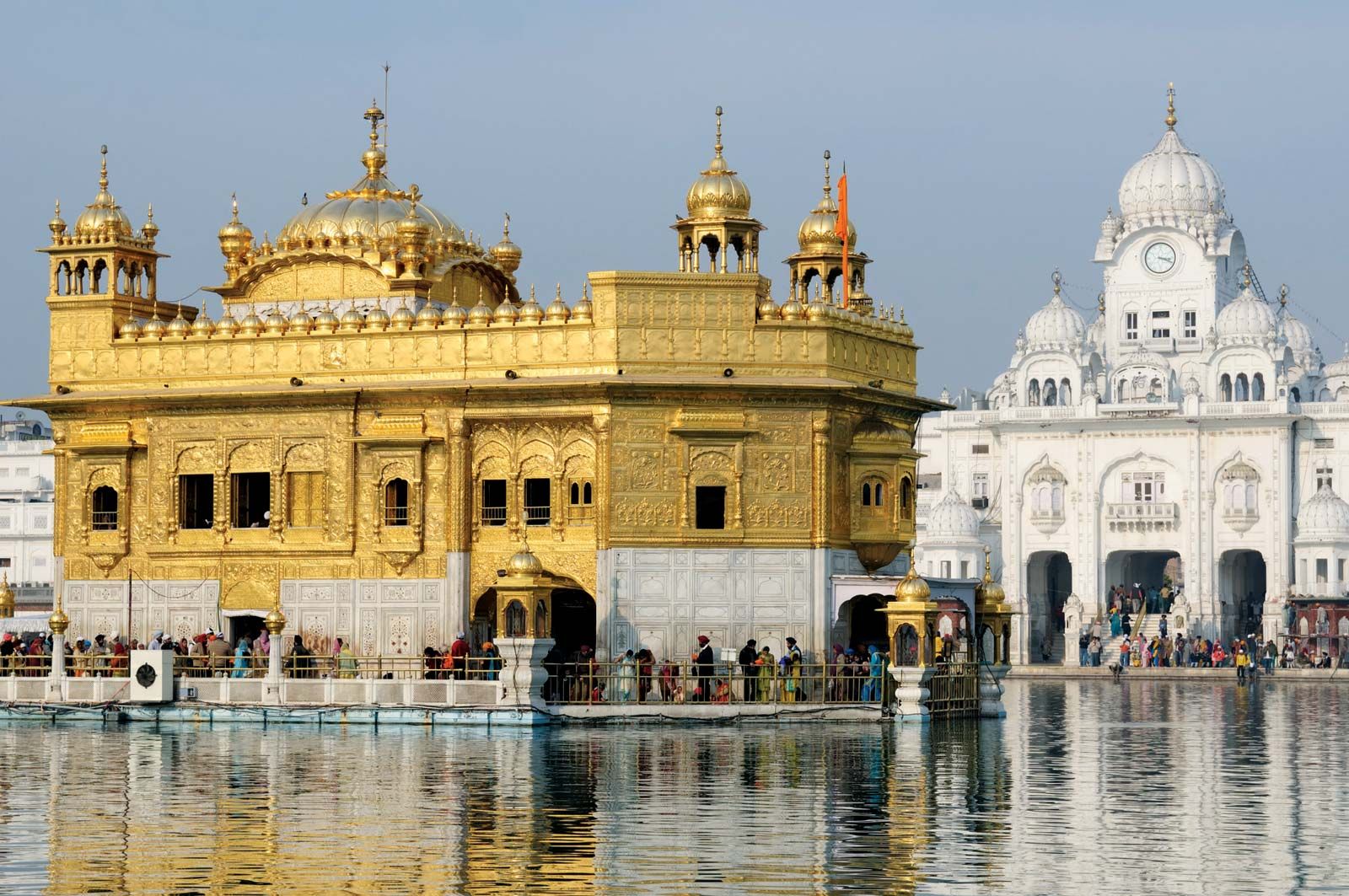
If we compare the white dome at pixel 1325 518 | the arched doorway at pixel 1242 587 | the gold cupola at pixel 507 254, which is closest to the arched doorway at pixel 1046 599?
the arched doorway at pixel 1242 587

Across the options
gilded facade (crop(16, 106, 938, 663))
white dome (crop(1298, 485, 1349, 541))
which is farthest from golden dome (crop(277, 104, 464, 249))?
white dome (crop(1298, 485, 1349, 541))

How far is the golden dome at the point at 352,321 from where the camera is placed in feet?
110

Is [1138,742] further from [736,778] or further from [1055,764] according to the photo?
[736,778]

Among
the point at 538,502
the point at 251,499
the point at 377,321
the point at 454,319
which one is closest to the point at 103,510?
the point at 251,499

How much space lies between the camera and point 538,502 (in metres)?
33.1

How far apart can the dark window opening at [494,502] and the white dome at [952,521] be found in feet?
149

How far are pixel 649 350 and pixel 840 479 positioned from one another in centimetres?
325

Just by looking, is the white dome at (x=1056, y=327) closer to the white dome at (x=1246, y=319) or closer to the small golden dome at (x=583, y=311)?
the white dome at (x=1246, y=319)

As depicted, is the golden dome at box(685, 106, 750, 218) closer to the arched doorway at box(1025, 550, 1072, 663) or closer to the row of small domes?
the row of small domes

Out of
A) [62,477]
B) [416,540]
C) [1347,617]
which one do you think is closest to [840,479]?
[416,540]

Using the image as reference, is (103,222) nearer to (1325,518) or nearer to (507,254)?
(507,254)

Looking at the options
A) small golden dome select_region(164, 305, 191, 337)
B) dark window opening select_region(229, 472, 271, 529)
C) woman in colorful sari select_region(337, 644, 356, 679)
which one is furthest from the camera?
small golden dome select_region(164, 305, 191, 337)

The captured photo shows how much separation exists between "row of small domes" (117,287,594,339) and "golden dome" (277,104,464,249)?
1553 millimetres

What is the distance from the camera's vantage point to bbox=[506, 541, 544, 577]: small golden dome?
29.6 m
